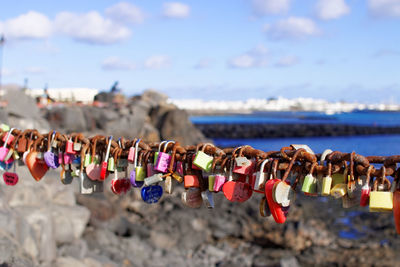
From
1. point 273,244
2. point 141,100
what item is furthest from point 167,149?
point 141,100

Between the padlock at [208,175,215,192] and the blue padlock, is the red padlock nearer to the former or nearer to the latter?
the padlock at [208,175,215,192]

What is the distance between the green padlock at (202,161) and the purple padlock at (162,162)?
190 mm

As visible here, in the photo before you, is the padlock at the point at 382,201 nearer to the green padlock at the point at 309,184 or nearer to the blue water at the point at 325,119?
the green padlock at the point at 309,184

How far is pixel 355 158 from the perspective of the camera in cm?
173

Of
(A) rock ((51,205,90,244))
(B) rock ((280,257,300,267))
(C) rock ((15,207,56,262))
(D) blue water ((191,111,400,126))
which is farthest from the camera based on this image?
(D) blue water ((191,111,400,126))

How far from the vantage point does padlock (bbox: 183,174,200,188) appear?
2109 mm

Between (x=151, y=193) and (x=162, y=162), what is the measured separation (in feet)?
0.70

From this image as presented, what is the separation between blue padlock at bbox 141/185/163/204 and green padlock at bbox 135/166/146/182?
0.22 feet

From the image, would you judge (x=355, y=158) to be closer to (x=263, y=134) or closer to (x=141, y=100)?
(x=141, y=100)

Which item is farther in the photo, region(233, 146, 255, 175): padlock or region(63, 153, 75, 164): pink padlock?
region(63, 153, 75, 164): pink padlock

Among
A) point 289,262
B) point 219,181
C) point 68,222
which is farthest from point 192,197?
point 289,262

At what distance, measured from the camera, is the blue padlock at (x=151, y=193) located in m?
2.28

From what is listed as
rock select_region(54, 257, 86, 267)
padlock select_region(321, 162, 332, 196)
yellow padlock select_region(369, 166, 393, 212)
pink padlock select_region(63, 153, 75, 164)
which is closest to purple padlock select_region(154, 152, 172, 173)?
pink padlock select_region(63, 153, 75, 164)

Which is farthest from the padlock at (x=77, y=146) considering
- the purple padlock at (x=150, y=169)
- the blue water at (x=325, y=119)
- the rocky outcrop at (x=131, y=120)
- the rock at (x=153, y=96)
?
the blue water at (x=325, y=119)
